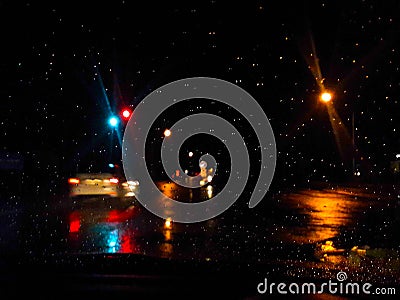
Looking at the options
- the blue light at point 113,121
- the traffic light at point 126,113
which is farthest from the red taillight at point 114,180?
the traffic light at point 126,113

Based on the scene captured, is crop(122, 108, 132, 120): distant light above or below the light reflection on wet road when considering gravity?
above

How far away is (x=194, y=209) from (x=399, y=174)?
3333cm

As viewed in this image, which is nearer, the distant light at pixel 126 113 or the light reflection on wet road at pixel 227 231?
the light reflection on wet road at pixel 227 231

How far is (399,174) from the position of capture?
157ft

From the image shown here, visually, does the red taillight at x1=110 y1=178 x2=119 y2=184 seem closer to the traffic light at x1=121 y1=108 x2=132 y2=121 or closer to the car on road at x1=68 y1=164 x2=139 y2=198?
the car on road at x1=68 y1=164 x2=139 y2=198

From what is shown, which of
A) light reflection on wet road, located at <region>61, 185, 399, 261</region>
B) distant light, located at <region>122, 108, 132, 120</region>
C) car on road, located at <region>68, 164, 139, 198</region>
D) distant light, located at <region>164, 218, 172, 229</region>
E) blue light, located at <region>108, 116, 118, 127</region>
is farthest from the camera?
distant light, located at <region>122, 108, 132, 120</region>

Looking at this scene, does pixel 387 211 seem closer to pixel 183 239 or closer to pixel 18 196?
pixel 183 239

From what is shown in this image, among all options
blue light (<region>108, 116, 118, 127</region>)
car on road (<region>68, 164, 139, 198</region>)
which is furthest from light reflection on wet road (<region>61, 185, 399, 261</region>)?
blue light (<region>108, 116, 118, 127</region>)

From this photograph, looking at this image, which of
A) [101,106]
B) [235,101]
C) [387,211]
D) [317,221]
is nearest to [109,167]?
[317,221]

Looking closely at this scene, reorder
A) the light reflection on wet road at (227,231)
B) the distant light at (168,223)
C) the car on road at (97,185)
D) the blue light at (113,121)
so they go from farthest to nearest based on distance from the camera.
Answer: the blue light at (113,121), the car on road at (97,185), the distant light at (168,223), the light reflection on wet road at (227,231)

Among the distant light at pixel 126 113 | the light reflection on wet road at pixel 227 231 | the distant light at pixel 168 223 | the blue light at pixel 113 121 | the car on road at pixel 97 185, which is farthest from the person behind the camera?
the distant light at pixel 126 113

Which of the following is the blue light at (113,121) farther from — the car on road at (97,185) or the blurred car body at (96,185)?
the blurred car body at (96,185)

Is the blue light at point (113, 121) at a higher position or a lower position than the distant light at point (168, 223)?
higher

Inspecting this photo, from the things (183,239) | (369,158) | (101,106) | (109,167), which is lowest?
(183,239)
